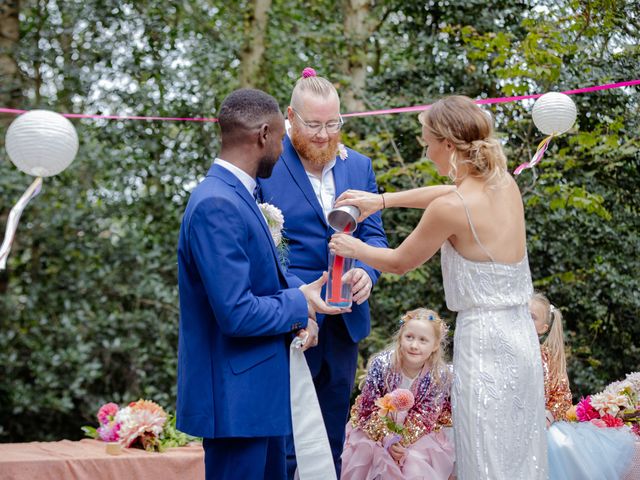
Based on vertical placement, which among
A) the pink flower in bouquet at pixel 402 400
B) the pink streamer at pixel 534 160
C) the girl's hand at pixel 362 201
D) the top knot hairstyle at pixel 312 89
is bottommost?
the pink flower in bouquet at pixel 402 400

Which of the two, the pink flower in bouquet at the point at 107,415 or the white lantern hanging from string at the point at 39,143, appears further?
the pink flower in bouquet at the point at 107,415

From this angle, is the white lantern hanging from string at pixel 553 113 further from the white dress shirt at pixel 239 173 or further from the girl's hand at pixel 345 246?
the white dress shirt at pixel 239 173

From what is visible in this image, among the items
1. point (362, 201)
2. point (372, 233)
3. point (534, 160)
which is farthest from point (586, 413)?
point (362, 201)

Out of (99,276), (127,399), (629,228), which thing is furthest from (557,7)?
(127,399)

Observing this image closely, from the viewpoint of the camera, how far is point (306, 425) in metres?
2.88

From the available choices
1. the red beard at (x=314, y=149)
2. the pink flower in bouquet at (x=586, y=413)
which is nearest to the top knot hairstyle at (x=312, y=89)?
the red beard at (x=314, y=149)

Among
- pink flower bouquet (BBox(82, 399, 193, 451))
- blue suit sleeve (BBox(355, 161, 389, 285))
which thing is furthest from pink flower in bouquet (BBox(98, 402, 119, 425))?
blue suit sleeve (BBox(355, 161, 389, 285))

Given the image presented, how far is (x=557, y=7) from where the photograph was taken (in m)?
6.84

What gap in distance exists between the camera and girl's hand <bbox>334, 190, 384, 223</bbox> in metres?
3.32

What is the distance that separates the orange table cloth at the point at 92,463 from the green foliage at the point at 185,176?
223 centimetres

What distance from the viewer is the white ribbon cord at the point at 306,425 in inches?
112

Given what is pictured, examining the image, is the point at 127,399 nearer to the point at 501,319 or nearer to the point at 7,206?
the point at 7,206

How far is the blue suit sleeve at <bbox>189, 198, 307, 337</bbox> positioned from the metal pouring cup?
0.60m

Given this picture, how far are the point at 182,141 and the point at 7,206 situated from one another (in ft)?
5.44
